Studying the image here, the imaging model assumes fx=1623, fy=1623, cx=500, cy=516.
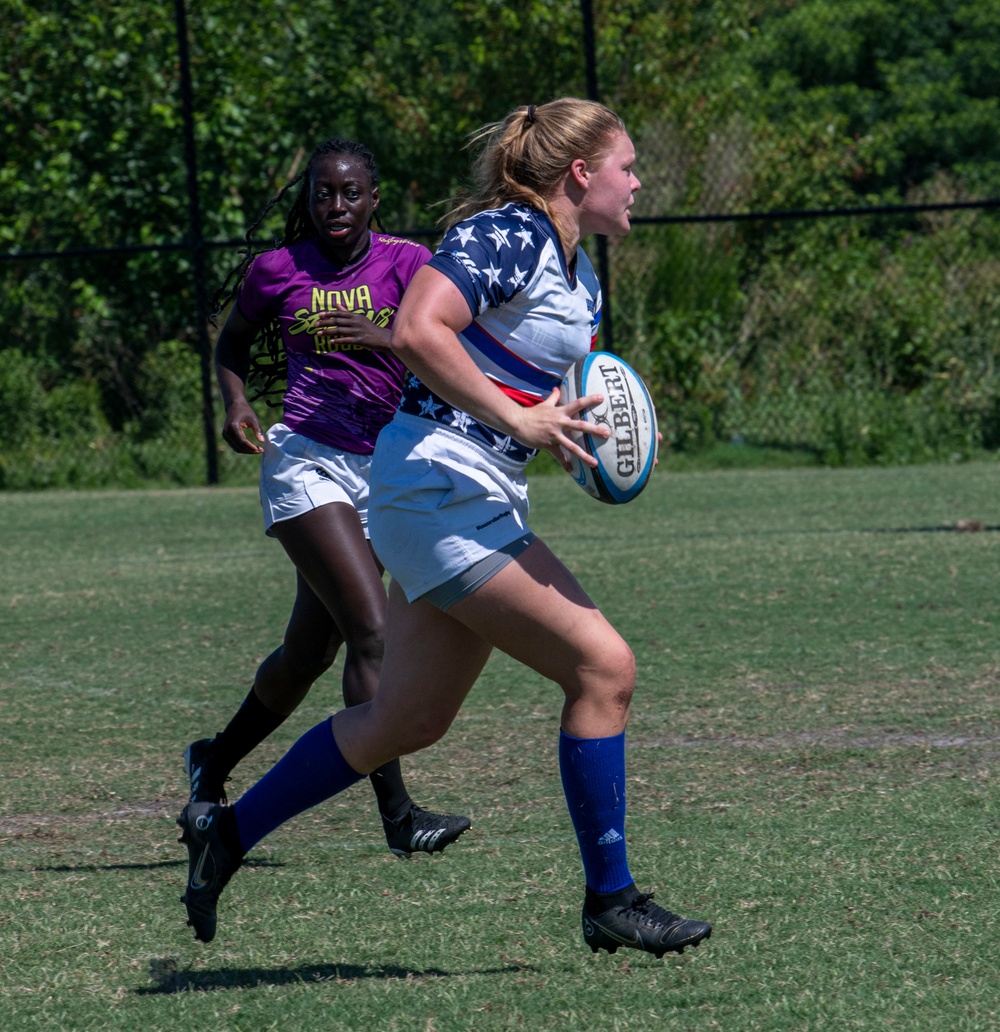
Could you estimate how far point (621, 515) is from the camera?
39.6 feet

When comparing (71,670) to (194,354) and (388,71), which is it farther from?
(388,71)

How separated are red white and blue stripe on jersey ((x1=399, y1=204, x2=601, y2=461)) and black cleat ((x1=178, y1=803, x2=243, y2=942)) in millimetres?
1043

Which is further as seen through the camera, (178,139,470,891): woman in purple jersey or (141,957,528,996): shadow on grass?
(178,139,470,891): woman in purple jersey

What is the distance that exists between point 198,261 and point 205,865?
37.4ft

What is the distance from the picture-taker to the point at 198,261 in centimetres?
1440

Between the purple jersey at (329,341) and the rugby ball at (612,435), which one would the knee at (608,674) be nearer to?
the rugby ball at (612,435)

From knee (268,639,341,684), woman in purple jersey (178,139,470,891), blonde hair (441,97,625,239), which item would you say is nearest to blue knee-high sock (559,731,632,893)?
woman in purple jersey (178,139,470,891)

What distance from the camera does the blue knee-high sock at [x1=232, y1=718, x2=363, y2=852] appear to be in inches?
141

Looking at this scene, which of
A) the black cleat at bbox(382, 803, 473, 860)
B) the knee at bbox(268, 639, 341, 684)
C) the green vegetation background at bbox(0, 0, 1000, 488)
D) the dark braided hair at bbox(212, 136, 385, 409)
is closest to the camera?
the black cleat at bbox(382, 803, 473, 860)

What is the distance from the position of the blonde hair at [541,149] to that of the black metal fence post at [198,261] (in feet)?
35.0

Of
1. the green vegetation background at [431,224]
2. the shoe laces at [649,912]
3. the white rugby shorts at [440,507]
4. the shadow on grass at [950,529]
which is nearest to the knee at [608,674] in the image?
the white rugby shorts at [440,507]

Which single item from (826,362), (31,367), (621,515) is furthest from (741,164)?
(31,367)

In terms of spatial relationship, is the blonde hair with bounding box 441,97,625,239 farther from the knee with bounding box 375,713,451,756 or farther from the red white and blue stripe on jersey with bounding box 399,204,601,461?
the knee with bounding box 375,713,451,756

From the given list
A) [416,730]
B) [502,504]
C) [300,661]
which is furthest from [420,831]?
[502,504]
